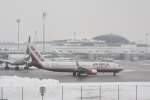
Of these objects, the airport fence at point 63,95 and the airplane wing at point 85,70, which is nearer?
the airport fence at point 63,95

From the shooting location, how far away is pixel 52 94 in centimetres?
3250

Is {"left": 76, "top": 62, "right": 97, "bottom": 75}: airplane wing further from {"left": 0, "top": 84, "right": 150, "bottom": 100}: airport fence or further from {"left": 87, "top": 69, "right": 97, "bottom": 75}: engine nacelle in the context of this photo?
{"left": 0, "top": 84, "right": 150, "bottom": 100}: airport fence

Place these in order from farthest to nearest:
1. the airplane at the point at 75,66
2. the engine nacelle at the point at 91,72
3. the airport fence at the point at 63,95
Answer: the airplane at the point at 75,66
the engine nacelle at the point at 91,72
the airport fence at the point at 63,95

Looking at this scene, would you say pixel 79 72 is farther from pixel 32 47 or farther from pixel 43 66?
pixel 32 47

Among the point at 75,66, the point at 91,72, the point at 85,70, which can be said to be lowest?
the point at 91,72

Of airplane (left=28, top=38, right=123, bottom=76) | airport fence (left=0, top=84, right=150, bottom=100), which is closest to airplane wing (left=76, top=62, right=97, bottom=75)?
airplane (left=28, top=38, right=123, bottom=76)

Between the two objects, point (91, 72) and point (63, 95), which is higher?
point (63, 95)

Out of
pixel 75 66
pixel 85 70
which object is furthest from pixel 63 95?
pixel 75 66

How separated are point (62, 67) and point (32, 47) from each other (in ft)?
24.0

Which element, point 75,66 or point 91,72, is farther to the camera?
point 75,66

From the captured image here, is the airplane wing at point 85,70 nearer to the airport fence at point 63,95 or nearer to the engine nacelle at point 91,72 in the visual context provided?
the engine nacelle at point 91,72

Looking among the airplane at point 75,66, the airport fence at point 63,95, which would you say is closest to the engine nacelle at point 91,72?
the airplane at point 75,66

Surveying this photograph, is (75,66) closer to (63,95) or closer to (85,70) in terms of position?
(85,70)

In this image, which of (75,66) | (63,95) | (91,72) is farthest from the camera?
(75,66)
